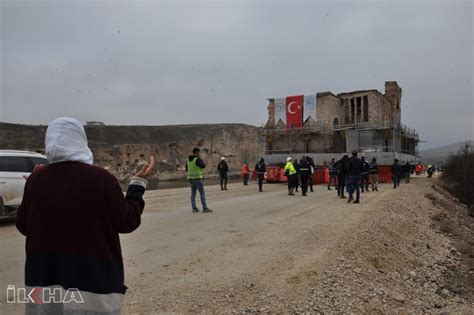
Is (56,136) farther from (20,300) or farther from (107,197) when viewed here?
(20,300)

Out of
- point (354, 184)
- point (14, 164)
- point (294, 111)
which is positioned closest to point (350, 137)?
point (294, 111)

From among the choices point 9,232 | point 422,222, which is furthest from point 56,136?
point 422,222

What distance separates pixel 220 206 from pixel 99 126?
4814cm

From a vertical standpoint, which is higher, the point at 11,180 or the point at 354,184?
the point at 11,180

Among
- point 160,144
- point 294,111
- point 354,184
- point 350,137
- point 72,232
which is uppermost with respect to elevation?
point 294,111

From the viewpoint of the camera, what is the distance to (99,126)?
57594mm

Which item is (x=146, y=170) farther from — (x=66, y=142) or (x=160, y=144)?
(x=160, y=144)

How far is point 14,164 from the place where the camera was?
414 inches

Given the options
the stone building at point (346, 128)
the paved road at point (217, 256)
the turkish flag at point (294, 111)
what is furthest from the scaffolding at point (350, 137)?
the paved road at point (217, 256)

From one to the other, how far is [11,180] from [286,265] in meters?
7.85

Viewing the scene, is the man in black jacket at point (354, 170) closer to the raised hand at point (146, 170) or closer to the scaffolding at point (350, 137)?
the raised hand at point (146, 170)

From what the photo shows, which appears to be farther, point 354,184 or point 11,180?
point 354,184

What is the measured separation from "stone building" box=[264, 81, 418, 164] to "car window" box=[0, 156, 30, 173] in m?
30.7

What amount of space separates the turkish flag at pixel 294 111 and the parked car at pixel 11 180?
110ft
